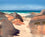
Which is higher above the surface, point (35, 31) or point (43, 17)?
point (43, 17)

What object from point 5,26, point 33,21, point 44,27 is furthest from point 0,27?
point 44,27

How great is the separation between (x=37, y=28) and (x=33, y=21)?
0.22 ft

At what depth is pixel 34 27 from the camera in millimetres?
851

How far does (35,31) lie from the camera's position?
0.84 m

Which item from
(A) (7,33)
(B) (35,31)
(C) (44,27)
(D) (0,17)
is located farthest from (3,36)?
(C) (44,27)

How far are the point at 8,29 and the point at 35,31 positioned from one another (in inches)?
8.6

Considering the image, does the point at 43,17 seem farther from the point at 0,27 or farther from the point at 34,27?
the point at 0,27

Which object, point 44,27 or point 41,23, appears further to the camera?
point 44,27

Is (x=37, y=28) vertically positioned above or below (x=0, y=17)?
below

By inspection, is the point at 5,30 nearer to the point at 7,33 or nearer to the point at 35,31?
the point at 7,33

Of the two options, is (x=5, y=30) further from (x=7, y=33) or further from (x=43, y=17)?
(x=43, y=17)

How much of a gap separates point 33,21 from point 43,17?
0.28ft

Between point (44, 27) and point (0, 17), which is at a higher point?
point (0, 17)

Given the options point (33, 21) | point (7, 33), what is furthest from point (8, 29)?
point (33, 21)
